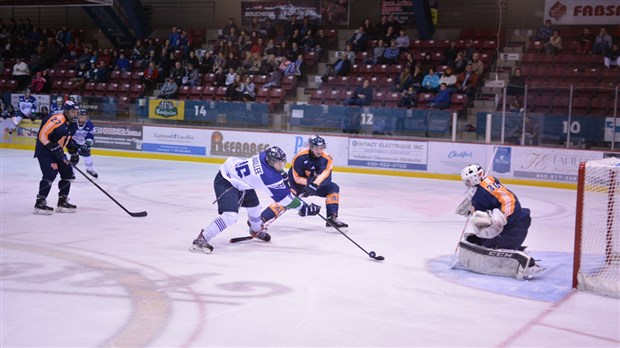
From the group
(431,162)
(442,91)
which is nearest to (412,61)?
(442,91)

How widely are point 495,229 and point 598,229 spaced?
930 mm

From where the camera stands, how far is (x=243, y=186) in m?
7.29

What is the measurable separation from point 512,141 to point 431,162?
169 centimetres

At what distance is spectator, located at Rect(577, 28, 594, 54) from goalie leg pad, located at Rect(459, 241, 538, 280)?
39.0 ft

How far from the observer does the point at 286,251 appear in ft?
25.1

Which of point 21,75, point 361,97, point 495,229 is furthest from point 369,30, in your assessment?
point 495,229

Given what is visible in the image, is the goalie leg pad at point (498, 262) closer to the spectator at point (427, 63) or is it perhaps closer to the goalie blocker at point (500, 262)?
the goalie blocker at point (500, 262)

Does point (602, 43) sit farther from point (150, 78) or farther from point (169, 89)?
point (150, 78)

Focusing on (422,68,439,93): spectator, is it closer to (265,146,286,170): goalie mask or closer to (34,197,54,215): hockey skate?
(34,197,54,215): hockey skate

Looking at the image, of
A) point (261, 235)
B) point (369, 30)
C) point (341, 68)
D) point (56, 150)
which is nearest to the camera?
point (261, 235)

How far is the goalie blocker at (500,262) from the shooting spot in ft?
21.4

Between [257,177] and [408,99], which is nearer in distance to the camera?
[257,177]

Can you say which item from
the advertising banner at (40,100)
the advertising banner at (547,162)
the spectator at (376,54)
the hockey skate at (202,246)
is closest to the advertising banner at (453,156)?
the advertising banner at (547,162)

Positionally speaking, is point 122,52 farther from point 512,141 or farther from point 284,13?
point 512,141
